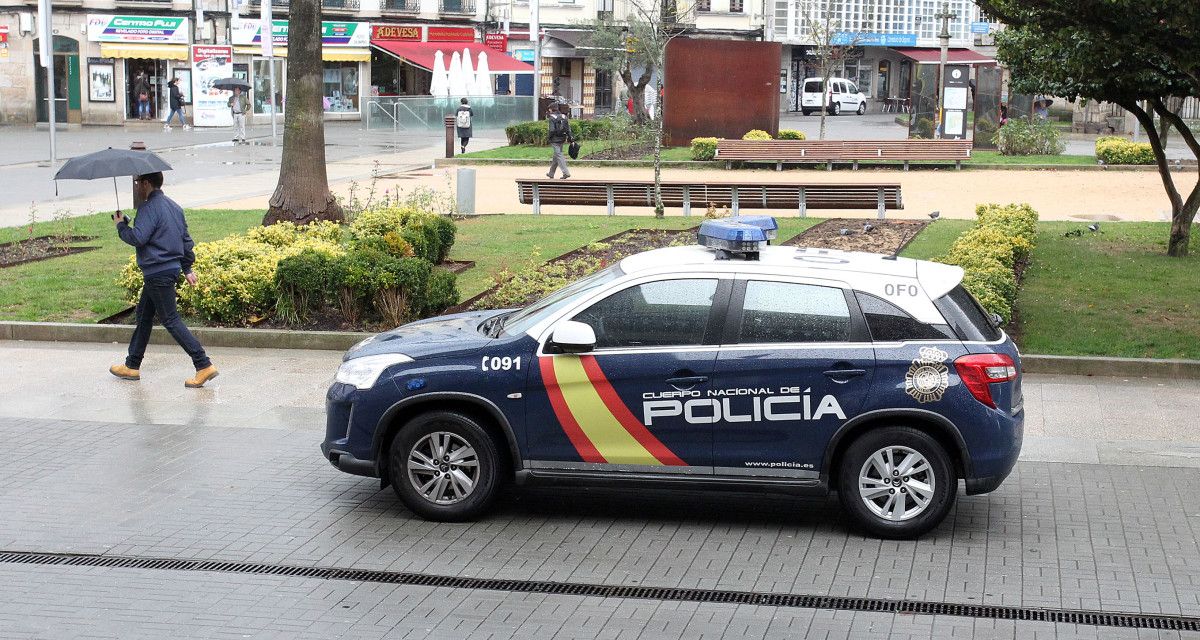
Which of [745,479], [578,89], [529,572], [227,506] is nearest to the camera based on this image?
[529,572]

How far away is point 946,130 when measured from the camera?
3709 centimetres

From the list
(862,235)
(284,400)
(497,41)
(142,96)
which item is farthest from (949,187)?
(497,41)

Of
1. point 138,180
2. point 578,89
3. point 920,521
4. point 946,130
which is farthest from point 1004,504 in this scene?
point 578,89

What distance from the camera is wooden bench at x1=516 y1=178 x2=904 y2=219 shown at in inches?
805

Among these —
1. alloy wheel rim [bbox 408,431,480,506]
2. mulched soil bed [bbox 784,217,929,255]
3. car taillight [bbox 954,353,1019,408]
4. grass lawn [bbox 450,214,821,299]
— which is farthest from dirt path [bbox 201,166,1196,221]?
alloy wheel rim [bbox 408,431,480,506]

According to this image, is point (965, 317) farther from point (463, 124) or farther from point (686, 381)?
point (463, 124)

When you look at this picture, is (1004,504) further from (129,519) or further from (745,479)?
(129,519)

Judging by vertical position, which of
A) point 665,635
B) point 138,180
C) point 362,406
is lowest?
point 665,635

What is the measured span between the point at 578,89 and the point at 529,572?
60.6 m

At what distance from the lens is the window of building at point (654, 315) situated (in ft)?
23.2

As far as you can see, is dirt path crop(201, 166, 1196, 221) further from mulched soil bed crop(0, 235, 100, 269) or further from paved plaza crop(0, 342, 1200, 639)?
paved plaza crop(0, 342, 1200, 639)

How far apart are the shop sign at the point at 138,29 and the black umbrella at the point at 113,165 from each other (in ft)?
145

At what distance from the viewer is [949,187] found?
2616 cm

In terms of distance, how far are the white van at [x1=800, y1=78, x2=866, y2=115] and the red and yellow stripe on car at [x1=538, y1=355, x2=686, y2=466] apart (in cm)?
5949
